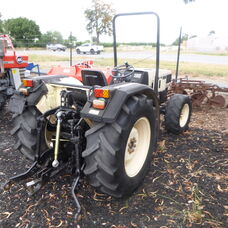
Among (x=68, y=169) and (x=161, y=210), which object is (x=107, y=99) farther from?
(x=161, y=210)

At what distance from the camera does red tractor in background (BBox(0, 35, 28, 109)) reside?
5.59 meters

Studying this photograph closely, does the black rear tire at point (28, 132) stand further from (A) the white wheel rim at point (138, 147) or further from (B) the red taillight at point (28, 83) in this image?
(A) the white wheel rim at point (138, 147)

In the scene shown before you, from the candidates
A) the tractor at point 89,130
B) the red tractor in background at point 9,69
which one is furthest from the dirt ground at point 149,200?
the red tractor in background at point 9,69

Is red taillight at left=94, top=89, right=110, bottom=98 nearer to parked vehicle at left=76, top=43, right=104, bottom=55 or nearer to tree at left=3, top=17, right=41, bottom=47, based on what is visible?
parked vehicle at left=76, top=43, right=104, bottom=55

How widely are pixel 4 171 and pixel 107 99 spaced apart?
1934 millimetres

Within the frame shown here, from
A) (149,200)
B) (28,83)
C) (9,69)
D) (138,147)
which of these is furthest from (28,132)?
(9,69)

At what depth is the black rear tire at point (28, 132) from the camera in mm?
2789

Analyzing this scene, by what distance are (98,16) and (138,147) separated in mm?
33026

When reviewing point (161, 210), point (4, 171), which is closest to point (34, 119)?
point (4, 171)

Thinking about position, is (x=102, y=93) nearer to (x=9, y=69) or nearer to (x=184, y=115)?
(x=184, y=115)

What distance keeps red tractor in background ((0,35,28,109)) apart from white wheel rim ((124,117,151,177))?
3.89 meters

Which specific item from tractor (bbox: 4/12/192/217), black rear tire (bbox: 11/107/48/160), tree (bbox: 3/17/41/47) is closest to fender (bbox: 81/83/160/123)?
tractor (bbox: 4/12/192/217)

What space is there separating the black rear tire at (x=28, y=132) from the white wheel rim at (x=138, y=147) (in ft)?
3.26

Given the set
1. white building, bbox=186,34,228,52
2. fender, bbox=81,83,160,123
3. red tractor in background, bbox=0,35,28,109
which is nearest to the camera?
fender, bbox=81,83,160,123
